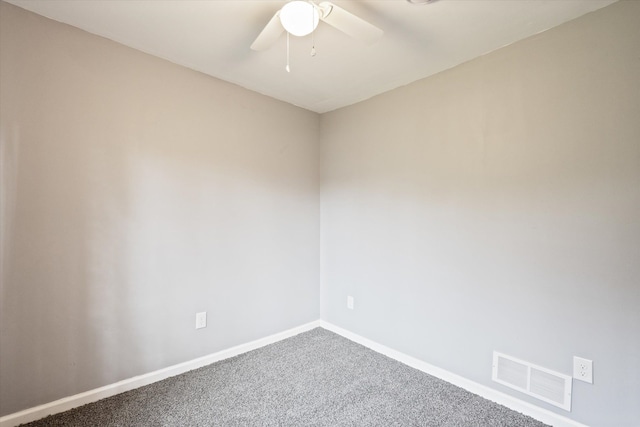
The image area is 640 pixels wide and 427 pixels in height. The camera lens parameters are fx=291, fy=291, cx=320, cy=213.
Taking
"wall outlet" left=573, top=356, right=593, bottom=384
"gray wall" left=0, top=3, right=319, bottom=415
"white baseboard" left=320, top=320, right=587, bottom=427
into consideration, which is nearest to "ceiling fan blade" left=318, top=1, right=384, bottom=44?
"gray wall" left=0, top=3, right=319, bottom=415

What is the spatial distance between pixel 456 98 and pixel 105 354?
2.95 meters

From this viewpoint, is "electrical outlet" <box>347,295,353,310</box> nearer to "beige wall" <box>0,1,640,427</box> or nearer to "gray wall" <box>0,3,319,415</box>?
"beige wall" <box>0,1,640,427</box>

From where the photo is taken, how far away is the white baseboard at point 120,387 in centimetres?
161

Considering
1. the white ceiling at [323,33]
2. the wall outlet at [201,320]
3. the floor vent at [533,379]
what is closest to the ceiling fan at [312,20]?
the white ceiling at [323,33]

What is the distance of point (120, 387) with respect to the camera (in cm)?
190

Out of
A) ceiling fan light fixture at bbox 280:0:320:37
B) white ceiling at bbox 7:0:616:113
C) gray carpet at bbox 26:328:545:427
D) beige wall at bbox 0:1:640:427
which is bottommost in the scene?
gray carpet at bbox 26:328:545:427

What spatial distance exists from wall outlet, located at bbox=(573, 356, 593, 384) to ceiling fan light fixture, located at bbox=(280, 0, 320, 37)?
7.34 feet

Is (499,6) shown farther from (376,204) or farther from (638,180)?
(376,204)

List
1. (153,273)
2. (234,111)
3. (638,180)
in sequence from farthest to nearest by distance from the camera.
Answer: (234,111) < (153,273) < (638,180)

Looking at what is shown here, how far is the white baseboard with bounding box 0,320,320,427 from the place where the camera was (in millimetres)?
1609

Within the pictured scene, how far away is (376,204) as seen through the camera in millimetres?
2641

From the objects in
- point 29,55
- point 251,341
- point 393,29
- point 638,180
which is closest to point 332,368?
point 251,341

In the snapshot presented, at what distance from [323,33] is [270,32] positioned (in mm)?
478

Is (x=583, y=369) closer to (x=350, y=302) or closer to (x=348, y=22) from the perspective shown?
(x=350, y=302)
